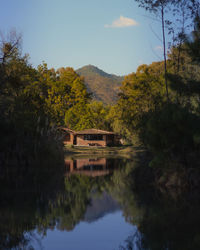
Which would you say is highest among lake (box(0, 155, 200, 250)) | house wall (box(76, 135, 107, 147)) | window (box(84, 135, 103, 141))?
window (box(84, 135, 103, 141))

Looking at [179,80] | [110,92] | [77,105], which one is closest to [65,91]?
[77,105]

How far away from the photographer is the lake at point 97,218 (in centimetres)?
709

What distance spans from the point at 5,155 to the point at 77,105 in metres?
30.1

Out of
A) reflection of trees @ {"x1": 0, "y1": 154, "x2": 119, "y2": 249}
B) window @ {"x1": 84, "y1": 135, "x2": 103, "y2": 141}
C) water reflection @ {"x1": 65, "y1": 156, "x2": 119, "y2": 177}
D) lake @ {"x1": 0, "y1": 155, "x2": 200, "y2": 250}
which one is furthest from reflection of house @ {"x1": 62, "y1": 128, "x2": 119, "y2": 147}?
lake @ {"x1": 0, "y1": 155, "x2": 200, "y2": 250}

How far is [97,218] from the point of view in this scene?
31.2 feet

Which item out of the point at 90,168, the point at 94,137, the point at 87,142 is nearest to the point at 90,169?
the point at 90,168

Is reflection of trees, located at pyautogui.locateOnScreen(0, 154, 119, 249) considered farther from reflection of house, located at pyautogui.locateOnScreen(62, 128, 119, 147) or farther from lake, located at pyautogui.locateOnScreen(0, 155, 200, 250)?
reflection of house, located at pyautogui.locateOnScreen(62, 128, 119, 147)

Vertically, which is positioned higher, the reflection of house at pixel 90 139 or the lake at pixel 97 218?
the reflection of house at pixel 90 139

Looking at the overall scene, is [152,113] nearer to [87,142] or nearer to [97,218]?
[97,218]

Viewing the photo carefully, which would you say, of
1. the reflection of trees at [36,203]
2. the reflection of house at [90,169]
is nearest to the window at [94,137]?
the reflection of house at [90,169]

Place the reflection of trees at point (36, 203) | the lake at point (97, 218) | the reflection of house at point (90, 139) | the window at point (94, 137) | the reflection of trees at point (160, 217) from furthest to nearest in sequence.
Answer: the window at point (94, 137)
the reflection of house at point (90, 139)
the reflection of trees at point (36, 203)
the lake at point (97, 218)
the reflection of trees at point (160, 217)

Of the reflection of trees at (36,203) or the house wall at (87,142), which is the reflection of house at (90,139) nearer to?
the house wall at (87,142)

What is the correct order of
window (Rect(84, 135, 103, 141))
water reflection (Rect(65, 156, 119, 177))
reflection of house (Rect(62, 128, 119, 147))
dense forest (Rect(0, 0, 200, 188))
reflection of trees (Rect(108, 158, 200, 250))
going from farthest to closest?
window (Rect(84, 135, 103, 141)), reflection of house (Rect(62, 128, 119, 147)), water reflection (Rect(65, 156, 119, 177)), dense forest (Rect(0, 0, 200, 188)), reflection of trees (Rect(108, 158, 200, 250))

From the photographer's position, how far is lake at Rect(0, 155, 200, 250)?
709cm
